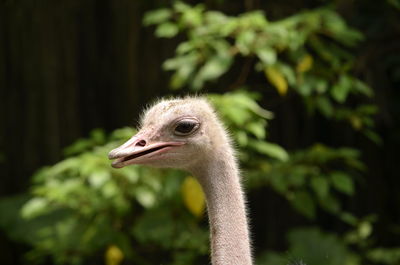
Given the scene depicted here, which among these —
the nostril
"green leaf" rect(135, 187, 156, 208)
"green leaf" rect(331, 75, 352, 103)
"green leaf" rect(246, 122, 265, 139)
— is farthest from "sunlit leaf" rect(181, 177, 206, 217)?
the nostril

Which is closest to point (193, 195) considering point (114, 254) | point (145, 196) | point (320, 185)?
point (145, 196)

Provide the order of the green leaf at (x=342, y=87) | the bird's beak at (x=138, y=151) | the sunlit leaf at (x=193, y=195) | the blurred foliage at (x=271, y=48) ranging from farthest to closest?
the green leaf at (x=342, y=87), the blurred foliage at (x=271, y=48), the sunlit leaf at (x=193, y=195), the bird's beak at (x=138, y=151)

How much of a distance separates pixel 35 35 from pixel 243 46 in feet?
8.75

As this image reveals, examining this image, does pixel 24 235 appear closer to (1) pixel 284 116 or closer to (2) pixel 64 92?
(2) pixel 64 92

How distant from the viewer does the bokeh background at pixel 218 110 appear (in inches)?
187

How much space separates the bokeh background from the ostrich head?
1.31 m

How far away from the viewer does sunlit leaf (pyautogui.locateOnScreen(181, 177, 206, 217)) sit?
4566 millimetres

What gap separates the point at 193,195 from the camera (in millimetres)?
4570

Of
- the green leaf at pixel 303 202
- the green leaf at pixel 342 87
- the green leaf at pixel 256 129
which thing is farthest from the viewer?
the green leaf at pixel 303 202

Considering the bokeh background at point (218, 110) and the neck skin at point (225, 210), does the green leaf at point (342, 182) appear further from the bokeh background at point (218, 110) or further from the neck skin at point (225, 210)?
the neck skin at point (225, 210)

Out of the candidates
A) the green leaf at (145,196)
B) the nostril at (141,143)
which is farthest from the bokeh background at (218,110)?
the nostril at (141,143)

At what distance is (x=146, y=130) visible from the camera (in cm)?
301

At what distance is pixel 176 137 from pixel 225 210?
308mm

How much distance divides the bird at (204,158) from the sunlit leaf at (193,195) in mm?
1472
